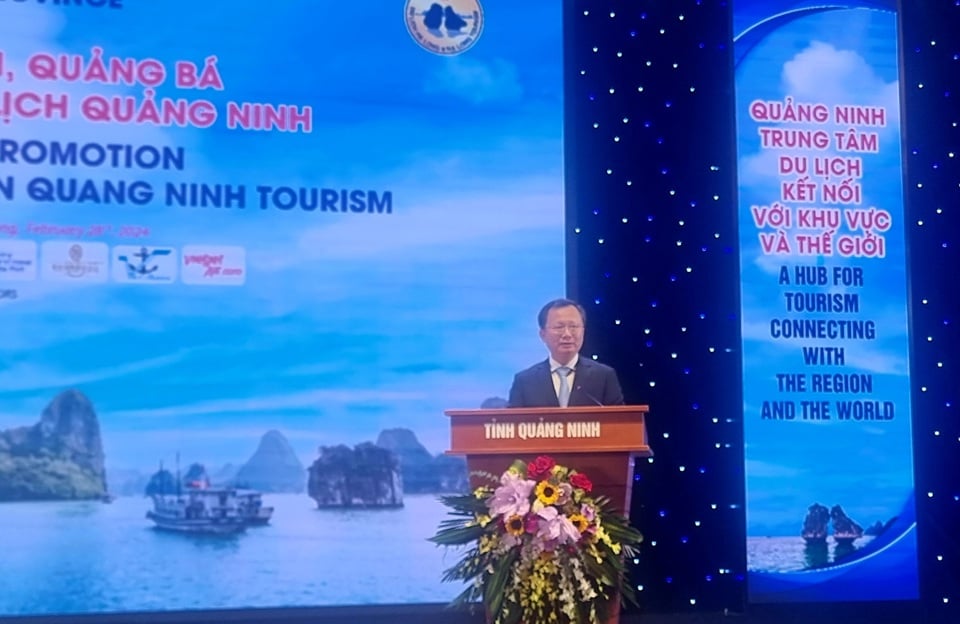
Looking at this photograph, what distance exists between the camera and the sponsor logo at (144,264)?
4.96m

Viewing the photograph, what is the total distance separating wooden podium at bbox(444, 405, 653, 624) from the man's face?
717 mm

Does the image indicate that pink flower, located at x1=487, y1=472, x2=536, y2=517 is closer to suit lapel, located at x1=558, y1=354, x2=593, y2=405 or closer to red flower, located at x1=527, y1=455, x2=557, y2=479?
red flower, located at x1=527, y1=455, x2=557, y2=479

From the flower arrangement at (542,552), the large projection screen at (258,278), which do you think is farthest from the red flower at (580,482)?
the large projection screen at (258,278)

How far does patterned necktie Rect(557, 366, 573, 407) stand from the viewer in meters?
4.52

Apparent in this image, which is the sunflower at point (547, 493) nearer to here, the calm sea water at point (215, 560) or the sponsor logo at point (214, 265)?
the calm sea water at point (215, 560)

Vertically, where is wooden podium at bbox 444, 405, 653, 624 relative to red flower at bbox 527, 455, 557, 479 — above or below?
above

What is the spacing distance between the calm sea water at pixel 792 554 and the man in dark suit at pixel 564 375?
4.87 ft

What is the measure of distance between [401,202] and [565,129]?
0.82m

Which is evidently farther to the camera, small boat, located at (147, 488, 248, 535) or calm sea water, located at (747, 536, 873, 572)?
calm sea water, located at (747, 536, 873, 572)

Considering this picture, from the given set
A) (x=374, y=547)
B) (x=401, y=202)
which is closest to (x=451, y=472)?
(x=374, y=547)

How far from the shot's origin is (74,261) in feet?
16.1

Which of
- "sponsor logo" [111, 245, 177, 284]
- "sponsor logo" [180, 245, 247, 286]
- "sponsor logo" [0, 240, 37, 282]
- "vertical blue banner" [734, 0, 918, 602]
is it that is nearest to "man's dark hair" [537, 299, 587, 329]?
"sponsor logo" [180, 245, 247, 286]

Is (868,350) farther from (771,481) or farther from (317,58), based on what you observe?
(317,58)

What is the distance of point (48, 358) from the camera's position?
486cm
